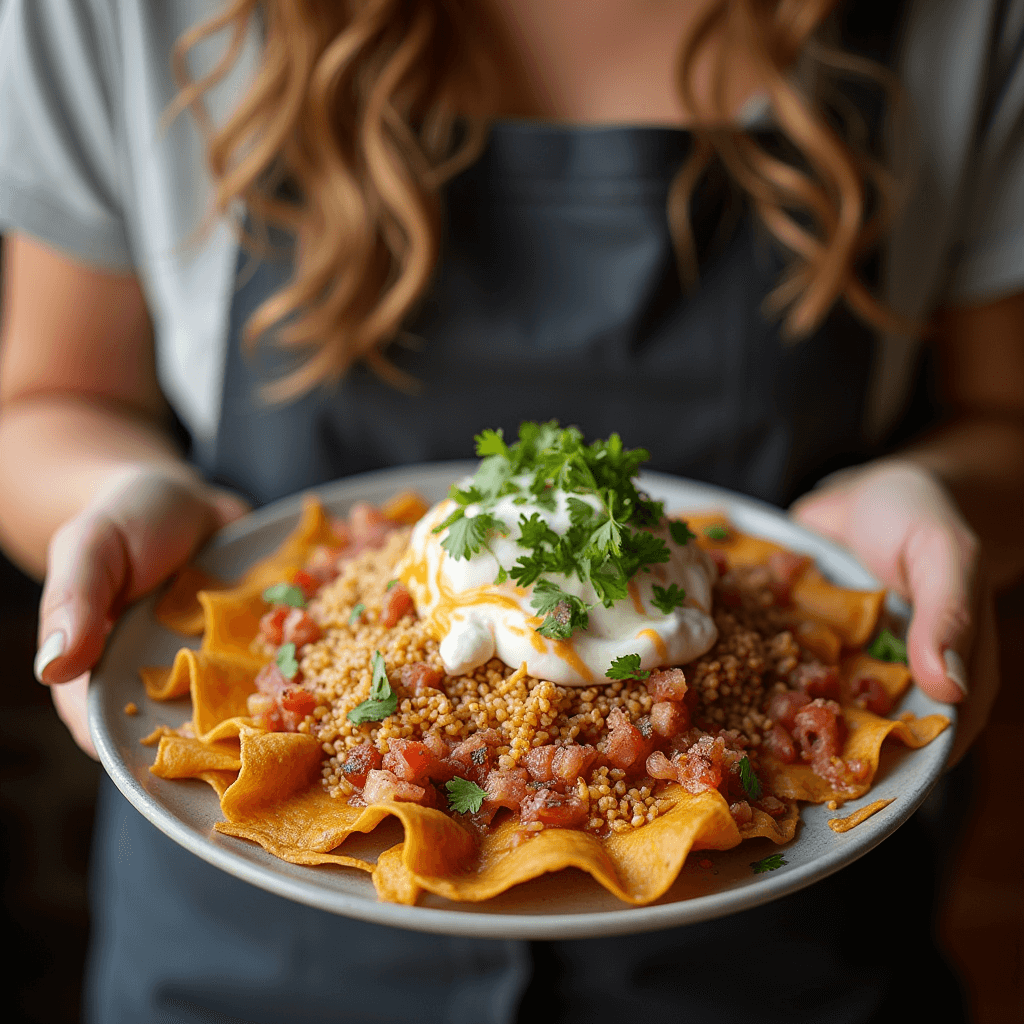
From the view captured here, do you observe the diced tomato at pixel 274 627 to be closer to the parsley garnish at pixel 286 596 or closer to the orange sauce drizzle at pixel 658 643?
the parsley garnish at pixel 286 596

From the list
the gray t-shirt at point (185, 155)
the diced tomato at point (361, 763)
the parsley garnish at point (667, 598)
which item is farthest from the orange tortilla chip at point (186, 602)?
the parsley garnish at point (667, 598)

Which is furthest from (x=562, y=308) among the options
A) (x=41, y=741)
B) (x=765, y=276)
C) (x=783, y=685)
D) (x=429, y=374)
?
(x=41, y=741)

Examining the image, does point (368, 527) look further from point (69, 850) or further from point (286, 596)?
point (69, 850)

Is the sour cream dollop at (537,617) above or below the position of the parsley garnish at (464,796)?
above

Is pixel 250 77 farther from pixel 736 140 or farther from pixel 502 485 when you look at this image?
pixel 502 485

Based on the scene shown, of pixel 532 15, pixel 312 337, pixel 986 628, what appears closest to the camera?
pixel 986 628

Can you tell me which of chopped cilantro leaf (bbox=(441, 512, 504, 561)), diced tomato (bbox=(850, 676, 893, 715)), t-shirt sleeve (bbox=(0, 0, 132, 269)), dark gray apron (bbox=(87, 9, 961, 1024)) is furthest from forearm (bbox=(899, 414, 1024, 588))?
t-shirt sleeve (bbox=(0, 0, 132, 269))

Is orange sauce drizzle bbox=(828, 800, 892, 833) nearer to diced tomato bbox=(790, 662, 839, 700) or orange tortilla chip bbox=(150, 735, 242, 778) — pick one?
diced tomato bbox=(790, 662, 839, 700)
